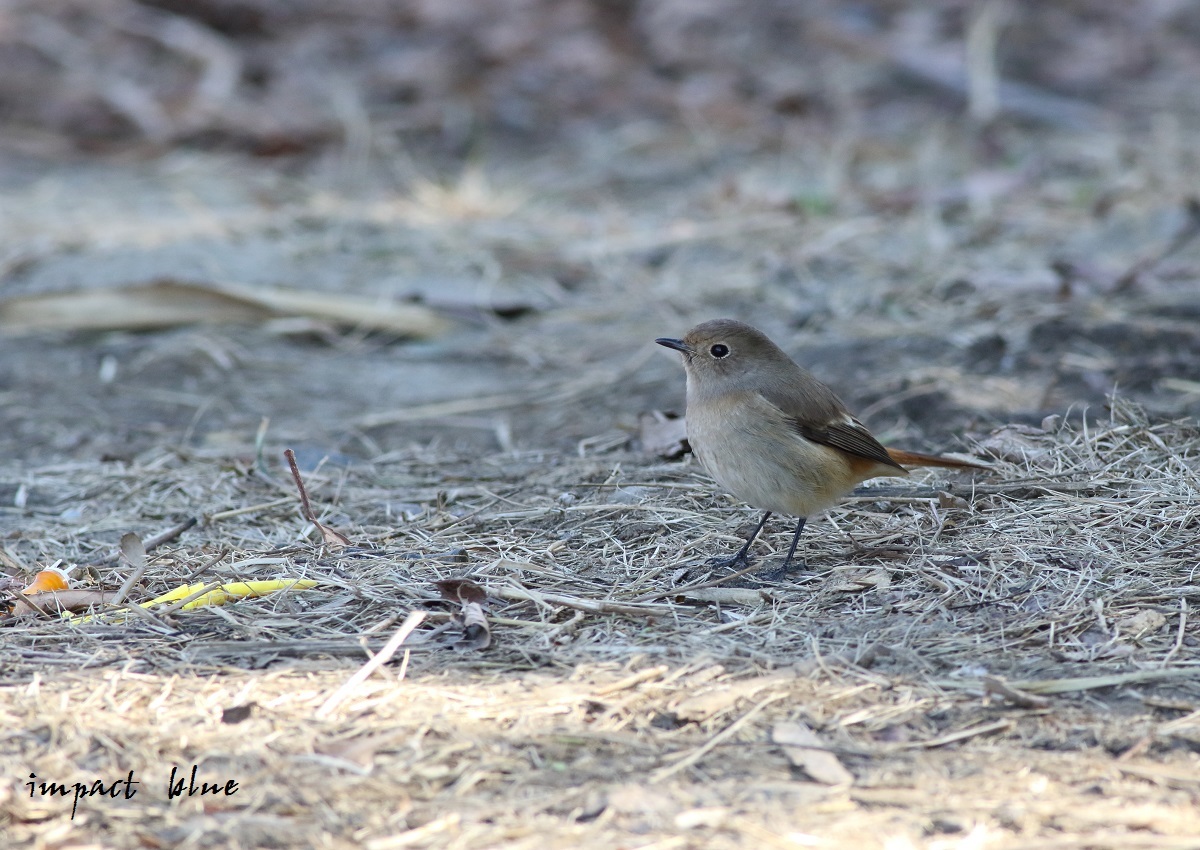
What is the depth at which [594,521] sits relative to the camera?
4477mm

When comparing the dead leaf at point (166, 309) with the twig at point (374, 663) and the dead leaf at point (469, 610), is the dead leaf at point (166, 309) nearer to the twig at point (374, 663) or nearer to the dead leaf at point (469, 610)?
the dead leaf at point (469, 610)

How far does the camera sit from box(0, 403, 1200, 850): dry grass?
2641mm

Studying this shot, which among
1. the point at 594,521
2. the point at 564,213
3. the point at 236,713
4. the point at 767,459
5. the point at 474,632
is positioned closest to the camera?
the point at 236,713

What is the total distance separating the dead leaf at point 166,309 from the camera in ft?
22.6

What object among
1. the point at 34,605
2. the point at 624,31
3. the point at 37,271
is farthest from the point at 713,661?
the point at 624,31

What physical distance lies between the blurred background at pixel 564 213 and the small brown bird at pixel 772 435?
90 centimetres

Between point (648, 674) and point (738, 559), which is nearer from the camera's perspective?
point (648, 674)

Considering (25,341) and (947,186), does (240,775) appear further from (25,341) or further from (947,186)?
(947,186)

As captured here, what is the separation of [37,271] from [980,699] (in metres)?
6.21

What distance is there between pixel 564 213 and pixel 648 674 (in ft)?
21.4

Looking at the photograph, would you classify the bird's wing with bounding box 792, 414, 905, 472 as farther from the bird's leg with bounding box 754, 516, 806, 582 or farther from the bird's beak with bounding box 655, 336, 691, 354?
the bird's beak with bounding box 655, 336, 691, 354

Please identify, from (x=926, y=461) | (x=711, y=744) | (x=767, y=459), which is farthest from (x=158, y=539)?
(x=926, y=461)

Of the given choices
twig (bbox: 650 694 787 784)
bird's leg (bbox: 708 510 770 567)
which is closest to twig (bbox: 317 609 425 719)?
twig (bbox: 650 694 787 784)

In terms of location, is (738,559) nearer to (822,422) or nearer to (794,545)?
(794,545)
